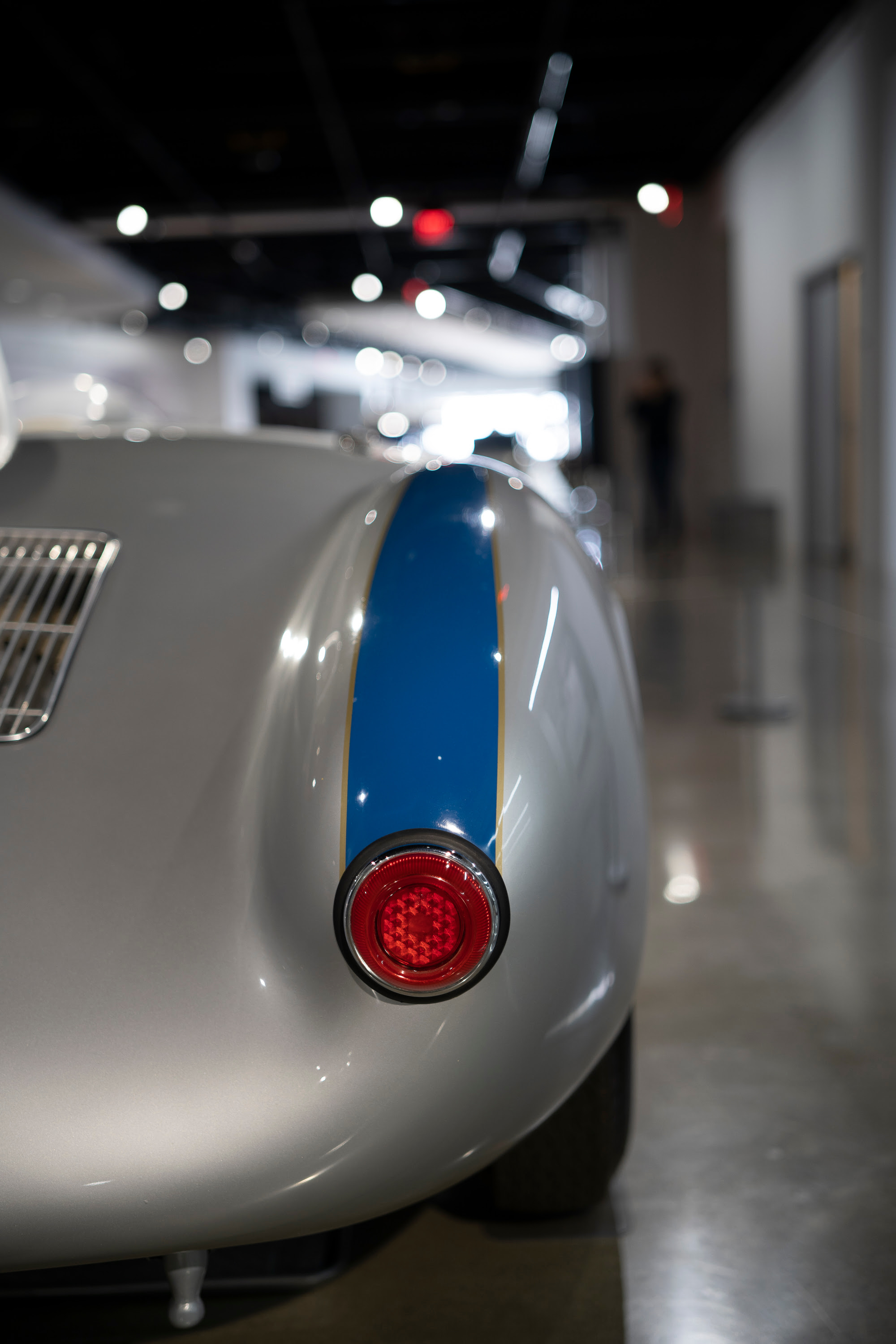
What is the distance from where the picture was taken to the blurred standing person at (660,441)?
12.0m

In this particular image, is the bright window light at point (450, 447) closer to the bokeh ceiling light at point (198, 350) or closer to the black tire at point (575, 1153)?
the black tire at point (575, 1153)

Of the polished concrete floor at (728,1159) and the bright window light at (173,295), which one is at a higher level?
the bright window light at (173,295)

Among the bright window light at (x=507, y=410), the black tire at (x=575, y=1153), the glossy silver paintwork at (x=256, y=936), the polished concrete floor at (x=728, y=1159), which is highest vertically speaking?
the bright window light at (x=507, y=410)

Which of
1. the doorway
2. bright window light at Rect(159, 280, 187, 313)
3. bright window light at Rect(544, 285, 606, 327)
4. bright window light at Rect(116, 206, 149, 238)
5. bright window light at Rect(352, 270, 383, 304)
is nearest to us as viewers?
the doorway

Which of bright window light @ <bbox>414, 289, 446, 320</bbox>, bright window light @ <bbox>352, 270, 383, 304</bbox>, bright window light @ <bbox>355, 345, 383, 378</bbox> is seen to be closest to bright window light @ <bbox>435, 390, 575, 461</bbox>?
bright window light @ <bbox>355, 345, 383, 378</bbox>

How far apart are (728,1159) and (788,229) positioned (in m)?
10.2

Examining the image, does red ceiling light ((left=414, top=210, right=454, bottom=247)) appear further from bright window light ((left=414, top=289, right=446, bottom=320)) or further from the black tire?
the black tire

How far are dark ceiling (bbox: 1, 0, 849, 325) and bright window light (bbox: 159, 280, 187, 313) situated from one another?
6.79 meters

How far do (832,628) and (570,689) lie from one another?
16.5 feet

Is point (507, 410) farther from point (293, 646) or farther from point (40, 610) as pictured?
point (293, 646)

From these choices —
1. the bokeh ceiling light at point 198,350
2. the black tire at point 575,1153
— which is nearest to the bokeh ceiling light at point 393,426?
the black tire at point 575,1153

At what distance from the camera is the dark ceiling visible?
8.63 metres

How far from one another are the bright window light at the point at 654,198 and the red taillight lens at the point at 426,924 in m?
12.4

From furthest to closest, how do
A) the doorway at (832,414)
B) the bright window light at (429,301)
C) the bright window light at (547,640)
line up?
the bright window light at (429,301), the doorway at (832,414), the bright window light at (547,640)
